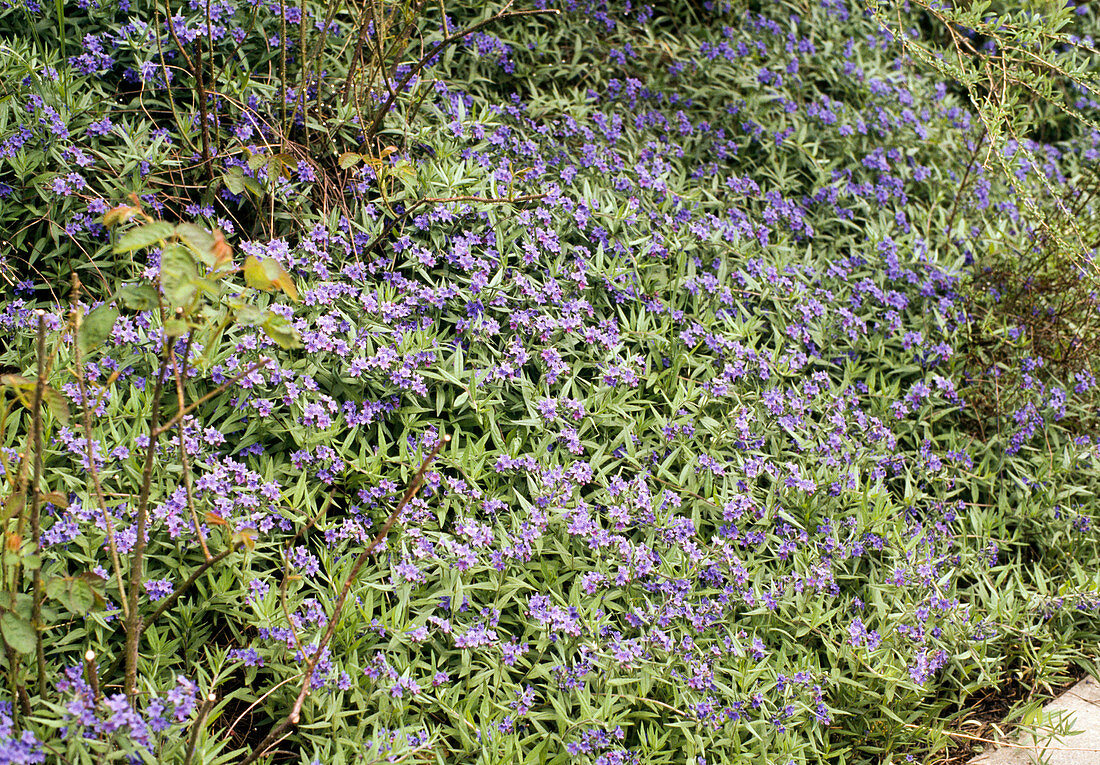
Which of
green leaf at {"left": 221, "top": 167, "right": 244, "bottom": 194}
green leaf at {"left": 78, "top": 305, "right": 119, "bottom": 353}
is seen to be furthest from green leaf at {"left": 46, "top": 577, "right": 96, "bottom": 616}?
green leaf at {"left": 221, "top": 167, "right": 244, "bottom": 194}

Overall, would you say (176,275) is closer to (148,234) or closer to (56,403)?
(148,234)

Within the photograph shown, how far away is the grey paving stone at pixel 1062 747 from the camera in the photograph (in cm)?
299

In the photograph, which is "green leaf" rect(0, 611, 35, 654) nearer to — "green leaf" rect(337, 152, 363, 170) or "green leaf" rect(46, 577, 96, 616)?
"green leaf" rect(46, 577, 96, 616)

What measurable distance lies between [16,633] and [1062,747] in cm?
328

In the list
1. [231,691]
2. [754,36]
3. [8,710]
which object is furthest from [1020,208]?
[8,710]

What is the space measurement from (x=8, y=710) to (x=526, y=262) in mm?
2317

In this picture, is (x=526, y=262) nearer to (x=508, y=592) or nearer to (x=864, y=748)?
(x=508, y=592)

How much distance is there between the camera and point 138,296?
6.14 feet

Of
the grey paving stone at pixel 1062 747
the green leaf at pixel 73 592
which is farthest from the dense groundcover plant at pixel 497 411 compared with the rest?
the grey paving stone at pixel 1062 747

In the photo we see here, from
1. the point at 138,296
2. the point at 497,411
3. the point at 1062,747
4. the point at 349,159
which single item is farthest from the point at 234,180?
the point at 1062,747

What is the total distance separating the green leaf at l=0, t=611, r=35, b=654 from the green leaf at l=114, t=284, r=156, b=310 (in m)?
0.75

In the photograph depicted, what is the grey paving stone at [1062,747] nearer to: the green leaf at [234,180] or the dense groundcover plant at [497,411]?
the dense groundcover plant at [497,411]

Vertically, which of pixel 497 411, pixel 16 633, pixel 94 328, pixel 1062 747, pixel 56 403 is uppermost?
pixel 94 328

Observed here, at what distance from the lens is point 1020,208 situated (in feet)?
17.5
